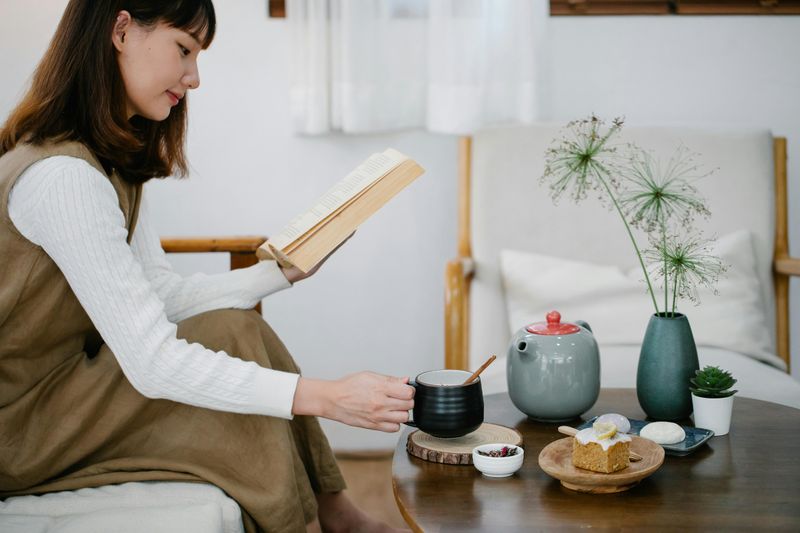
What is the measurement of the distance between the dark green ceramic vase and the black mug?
0.29 metres

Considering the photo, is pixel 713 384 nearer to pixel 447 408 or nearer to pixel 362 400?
pixel 447 408

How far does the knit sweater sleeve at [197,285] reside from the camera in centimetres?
148

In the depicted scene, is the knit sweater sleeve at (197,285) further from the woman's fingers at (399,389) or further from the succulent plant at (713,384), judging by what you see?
the succulent plant at (713,384)

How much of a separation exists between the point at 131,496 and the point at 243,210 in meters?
1.29

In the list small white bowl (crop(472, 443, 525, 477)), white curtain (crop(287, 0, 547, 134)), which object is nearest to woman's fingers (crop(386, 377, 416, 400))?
small white bowl (crop(472, 443, 525, 477))

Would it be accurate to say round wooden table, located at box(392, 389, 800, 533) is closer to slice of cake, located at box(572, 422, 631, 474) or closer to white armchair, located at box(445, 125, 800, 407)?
slice of cake, located at box(572, 422, 631, 474)

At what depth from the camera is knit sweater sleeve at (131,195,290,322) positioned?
4.86 feet

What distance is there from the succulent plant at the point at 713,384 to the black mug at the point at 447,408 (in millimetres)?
322

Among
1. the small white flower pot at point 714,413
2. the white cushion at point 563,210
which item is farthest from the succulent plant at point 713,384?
the white cushion at point 563,210

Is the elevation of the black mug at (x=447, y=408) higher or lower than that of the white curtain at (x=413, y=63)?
lower

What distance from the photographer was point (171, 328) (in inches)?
46.6

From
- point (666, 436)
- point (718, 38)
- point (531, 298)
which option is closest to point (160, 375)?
point (666, 436)

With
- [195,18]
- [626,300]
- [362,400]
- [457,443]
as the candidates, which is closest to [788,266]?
[626,300]

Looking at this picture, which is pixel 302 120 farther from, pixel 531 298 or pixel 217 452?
pixel 217 452
